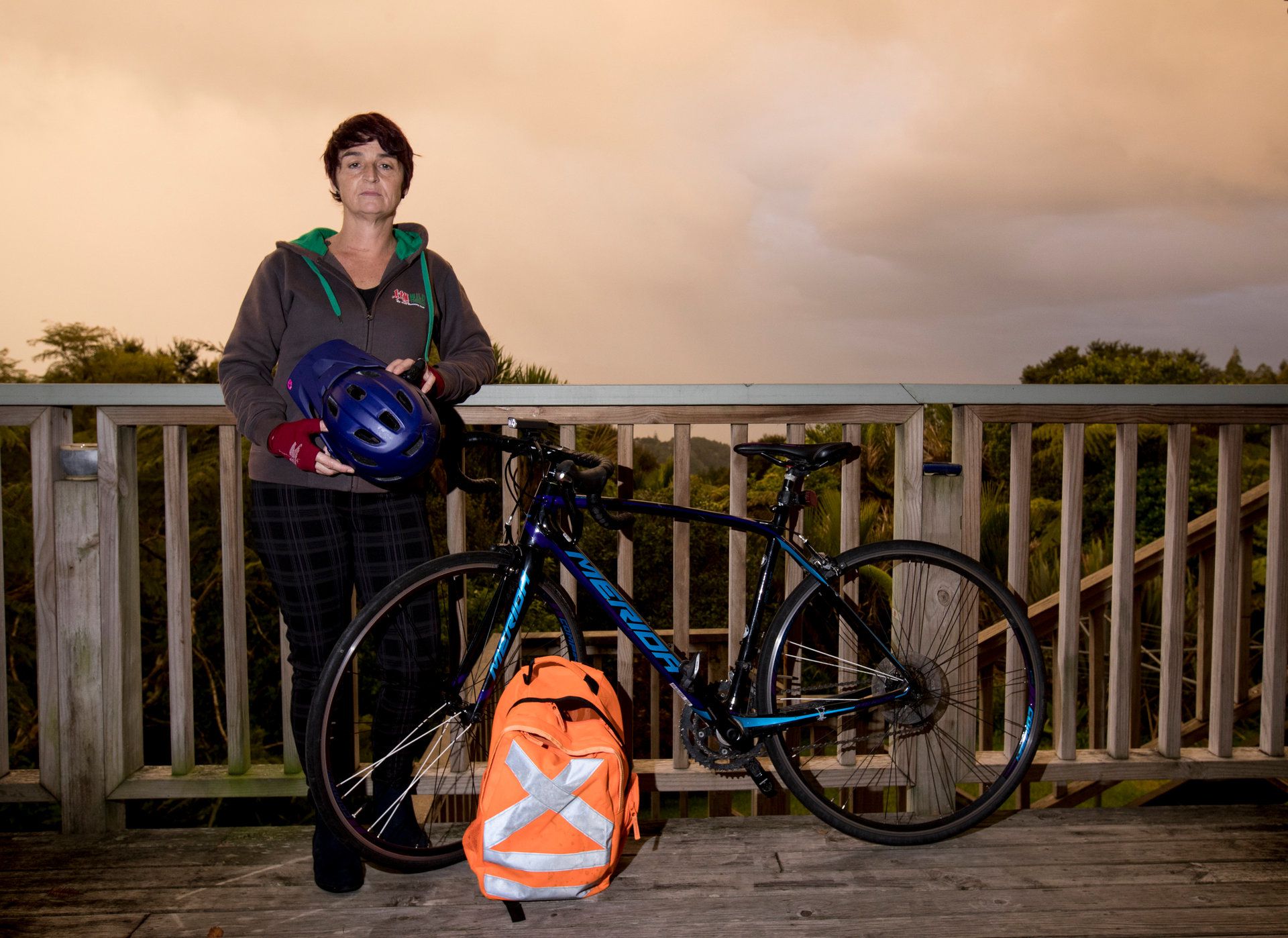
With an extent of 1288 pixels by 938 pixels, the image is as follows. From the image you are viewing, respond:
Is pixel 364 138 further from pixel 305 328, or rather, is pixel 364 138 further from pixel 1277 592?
pixel 1277 592

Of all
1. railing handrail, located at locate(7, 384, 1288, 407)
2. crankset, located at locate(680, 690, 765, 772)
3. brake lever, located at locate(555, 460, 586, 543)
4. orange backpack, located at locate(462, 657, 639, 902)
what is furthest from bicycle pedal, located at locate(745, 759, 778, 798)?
railing handrail, located at locate(7, 384, 1288, 407)

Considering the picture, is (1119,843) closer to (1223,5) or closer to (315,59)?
(315,59)

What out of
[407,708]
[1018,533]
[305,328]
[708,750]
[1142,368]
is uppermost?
[1142,368]

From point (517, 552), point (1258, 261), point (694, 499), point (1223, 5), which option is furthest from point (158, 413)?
point (1258, 261)

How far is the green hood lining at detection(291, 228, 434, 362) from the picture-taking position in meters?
1.78

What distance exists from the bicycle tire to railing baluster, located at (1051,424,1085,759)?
1353 millimetres

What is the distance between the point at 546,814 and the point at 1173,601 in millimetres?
1859

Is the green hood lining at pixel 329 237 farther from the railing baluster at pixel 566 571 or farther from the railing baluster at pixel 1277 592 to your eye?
the railing baluster at pixel 1277 592

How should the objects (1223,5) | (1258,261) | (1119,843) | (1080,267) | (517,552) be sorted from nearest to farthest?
1. (517,552)
2. (1119,843)
3. (1223,5)
4. (1080,267)
5. (1258,261)

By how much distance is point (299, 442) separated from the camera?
5.22 feet

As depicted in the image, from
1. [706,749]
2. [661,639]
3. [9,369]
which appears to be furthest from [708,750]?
[9,369]

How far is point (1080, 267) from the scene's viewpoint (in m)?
9.48

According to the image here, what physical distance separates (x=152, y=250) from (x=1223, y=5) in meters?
9.73

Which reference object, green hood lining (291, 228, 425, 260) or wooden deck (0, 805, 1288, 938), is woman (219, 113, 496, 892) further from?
wooden deck (0, 805, 1288, 938)
